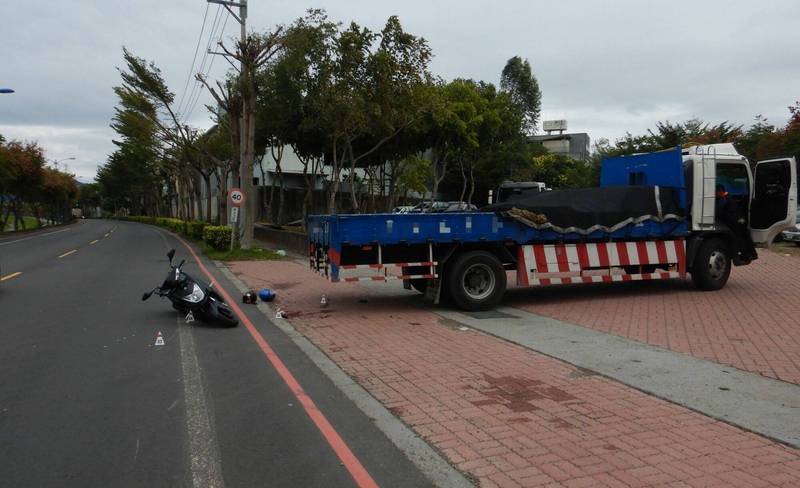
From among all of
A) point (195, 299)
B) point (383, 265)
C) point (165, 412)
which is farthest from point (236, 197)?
point (165, 412)

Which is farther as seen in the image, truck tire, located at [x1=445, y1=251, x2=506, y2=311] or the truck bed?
Result: truck tire, located at [x1=445, y1=251, x2=506, y2=311]

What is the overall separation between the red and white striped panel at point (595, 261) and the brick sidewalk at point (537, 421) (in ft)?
8.91

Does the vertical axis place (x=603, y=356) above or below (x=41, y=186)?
below

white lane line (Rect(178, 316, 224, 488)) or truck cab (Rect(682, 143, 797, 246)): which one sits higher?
truck cab (Rect(682, 143, 797, 246))

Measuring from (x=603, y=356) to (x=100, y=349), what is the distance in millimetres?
6104

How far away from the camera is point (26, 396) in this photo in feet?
18.6

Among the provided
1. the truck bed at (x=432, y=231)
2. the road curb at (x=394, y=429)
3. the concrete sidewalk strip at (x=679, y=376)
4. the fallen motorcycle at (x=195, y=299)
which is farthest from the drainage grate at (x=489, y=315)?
the fallen motorcycle at (x=195, y=299)

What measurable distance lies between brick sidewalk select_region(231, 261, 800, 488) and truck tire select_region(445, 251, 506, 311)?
1.82 metres

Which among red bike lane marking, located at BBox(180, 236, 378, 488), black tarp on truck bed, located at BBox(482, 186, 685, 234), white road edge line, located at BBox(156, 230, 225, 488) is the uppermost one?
black tarp on truck bed, located at BBox(482, 186, 685, 234)

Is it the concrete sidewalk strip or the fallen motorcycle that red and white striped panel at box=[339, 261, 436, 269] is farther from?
the fallen motorcycle

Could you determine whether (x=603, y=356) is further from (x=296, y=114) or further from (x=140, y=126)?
(x=140, y=126)

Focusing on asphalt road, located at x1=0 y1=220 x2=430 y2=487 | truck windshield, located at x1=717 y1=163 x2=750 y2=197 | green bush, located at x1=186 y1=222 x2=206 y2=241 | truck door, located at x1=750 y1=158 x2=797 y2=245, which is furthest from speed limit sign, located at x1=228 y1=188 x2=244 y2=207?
truck door, located at x1=750 y1=158 x2=797 y2=245

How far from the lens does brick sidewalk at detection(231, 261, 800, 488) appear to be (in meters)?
4.06

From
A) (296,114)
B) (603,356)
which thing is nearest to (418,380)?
(603,356)
